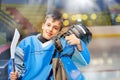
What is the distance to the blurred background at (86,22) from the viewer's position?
2.37 metres

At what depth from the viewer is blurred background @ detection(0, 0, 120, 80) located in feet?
7.76

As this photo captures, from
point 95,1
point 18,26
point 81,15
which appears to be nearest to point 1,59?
point 18,26

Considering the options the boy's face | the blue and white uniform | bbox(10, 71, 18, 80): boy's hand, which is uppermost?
the boy's face

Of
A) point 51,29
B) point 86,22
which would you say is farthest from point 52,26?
point 86,22

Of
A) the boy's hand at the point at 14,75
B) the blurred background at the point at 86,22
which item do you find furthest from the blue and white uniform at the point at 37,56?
the blurred background at the point at 86,22

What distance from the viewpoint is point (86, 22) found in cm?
257

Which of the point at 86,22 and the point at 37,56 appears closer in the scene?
the point at 37,56

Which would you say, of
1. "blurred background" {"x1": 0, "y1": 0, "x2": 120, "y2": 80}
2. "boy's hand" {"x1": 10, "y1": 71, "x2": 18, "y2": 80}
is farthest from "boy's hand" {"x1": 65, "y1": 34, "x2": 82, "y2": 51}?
"blurred background" {"x1": 0, "y1": 0, "x2": 120, "y2": 80}

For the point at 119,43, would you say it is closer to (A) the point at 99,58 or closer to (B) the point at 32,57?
(A) the point at 99,58

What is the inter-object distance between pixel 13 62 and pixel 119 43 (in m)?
1.62

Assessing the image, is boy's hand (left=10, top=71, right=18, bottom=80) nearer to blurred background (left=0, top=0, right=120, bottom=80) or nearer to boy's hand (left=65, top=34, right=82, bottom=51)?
boy's hand (left=65, top=34, right=82, bottom=51)

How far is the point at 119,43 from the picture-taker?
2.84 metres

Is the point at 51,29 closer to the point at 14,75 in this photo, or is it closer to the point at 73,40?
the point at 73,40

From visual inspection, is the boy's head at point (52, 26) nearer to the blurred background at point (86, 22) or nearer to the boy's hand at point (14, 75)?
the boy's hand at point (14, 75)
